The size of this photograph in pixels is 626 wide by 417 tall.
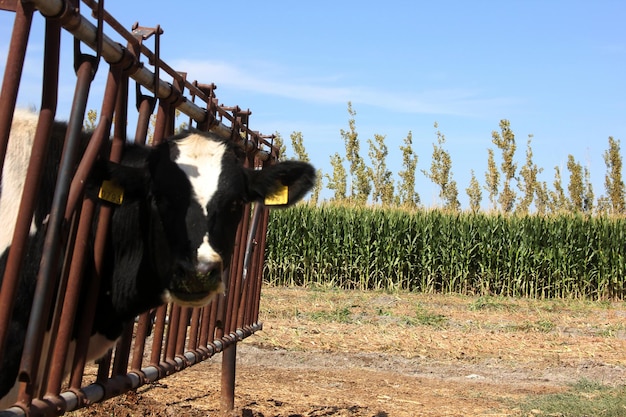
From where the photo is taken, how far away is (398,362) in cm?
992

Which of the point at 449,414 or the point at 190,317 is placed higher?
the point at 190,317

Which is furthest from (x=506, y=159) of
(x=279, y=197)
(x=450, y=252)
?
(x=279, y=197)

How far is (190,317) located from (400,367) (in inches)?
209

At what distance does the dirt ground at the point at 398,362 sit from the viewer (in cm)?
692

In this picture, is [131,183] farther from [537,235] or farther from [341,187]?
[341,187]

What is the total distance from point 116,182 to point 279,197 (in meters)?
1.09

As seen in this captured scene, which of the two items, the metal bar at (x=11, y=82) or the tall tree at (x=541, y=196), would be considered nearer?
the metal bar at (x=11, y=82)

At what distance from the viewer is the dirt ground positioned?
6918 millimetres

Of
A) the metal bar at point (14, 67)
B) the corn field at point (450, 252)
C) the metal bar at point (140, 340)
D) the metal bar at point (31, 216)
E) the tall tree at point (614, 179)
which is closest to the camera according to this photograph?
the metal bar at point (14, 67)

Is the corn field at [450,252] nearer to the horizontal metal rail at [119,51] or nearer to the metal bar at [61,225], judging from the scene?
the horizontal metal rail at [119,51]

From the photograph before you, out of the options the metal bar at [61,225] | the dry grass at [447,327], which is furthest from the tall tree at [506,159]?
the metal bar at [61,225]

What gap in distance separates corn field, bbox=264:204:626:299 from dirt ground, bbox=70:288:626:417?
12.9 feet

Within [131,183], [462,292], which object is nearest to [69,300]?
[131,183]

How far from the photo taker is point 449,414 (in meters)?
6.87
